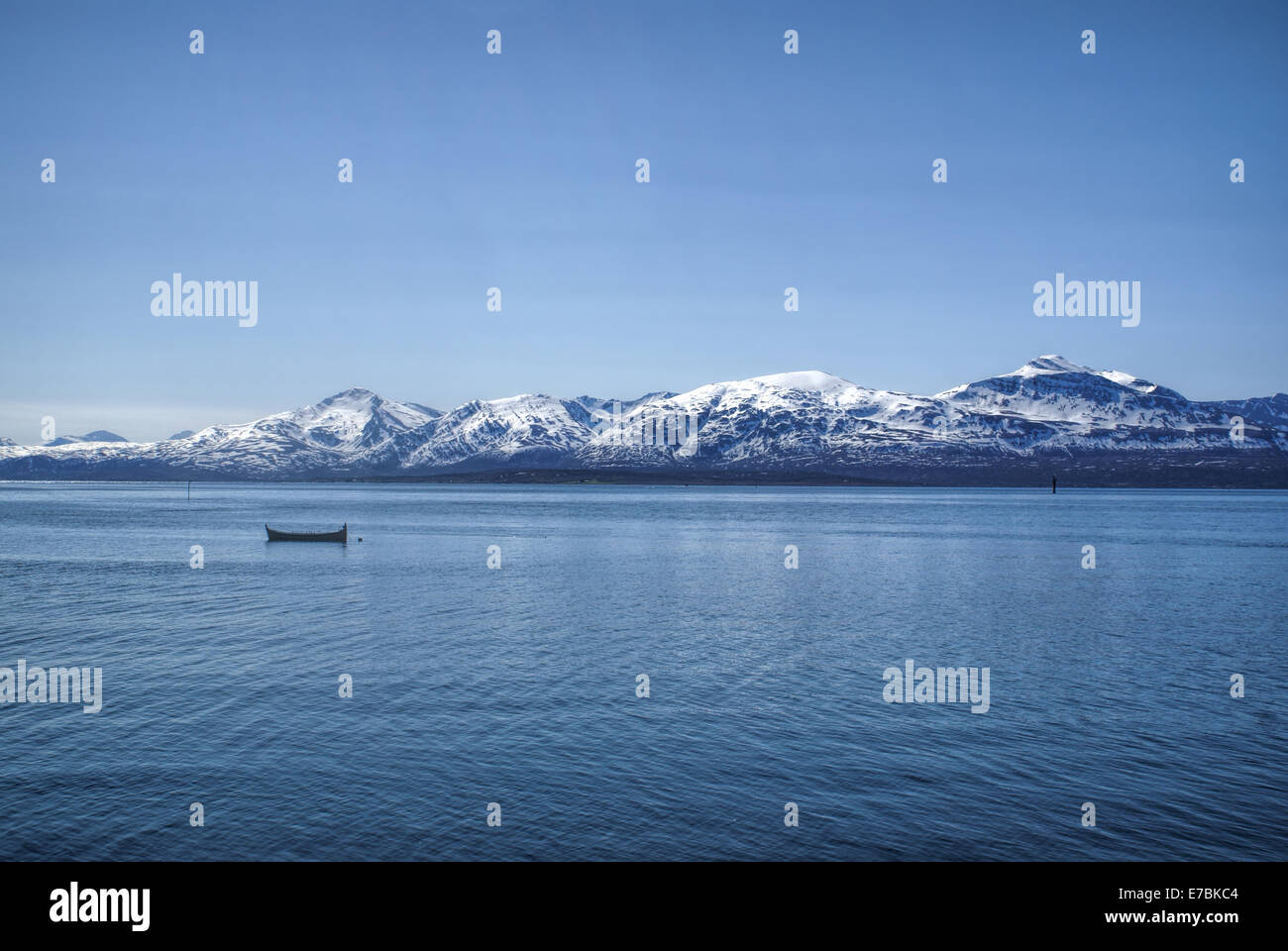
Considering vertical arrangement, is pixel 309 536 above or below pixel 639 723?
below

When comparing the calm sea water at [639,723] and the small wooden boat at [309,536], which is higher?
the calm sea water at [639,723]

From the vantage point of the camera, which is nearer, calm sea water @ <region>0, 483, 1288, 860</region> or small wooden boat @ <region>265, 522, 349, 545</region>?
calm sea water @ <region>0, 483, 1288, 860</region>

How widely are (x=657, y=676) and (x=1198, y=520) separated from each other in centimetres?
19428

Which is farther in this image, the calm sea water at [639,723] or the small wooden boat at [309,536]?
the small wooden boat at [309,536]

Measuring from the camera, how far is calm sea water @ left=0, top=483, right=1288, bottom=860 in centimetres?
2127

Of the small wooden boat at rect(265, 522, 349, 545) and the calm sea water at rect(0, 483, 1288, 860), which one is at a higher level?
the calm sea water at rect(0, 483, 1288, 860)

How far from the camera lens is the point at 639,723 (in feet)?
99.2

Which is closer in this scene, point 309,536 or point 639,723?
point 639,723

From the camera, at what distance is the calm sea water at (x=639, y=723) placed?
21.3 m

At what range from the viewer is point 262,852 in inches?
793
